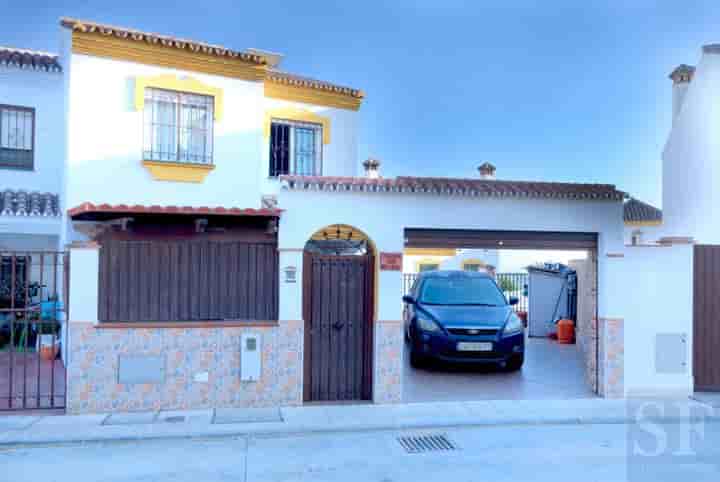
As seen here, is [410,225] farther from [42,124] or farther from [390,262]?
[42,124]

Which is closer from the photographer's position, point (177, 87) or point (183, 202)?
point (177, 87)

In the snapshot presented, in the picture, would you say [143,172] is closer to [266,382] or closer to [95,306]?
[95,306]

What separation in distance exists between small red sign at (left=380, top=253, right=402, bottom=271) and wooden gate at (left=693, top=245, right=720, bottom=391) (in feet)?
15.2

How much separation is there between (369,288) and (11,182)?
9.13 metres

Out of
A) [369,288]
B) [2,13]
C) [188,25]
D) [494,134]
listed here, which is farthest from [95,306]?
[494,134]

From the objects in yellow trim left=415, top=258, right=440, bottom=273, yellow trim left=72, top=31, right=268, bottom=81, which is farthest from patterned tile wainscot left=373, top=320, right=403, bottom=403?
yellow trim left=415, top=258, right=440, bottom=273

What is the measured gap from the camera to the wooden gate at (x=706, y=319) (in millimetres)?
8633

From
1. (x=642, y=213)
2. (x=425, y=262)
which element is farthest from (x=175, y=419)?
(x=425, y=262)

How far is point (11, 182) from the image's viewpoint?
1246 cm

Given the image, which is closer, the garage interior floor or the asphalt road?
the asphalt road

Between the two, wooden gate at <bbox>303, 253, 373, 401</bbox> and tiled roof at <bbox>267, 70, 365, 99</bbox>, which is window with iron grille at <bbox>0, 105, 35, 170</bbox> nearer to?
tiled roof at <bbox>267, 70, 365, 99</bbox>

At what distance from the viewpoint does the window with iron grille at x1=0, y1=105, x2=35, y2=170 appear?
1243 centimetres

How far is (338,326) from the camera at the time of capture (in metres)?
8.11

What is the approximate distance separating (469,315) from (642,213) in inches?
628
